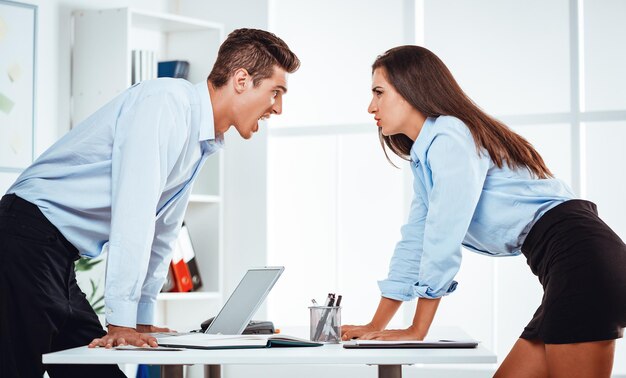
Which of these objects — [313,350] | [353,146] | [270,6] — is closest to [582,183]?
[353,146]

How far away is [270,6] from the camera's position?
4.34 metres

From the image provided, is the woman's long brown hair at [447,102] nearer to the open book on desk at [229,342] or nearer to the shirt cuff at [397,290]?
the shirt cuff at [397,290]

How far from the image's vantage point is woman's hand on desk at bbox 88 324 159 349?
1.76 m

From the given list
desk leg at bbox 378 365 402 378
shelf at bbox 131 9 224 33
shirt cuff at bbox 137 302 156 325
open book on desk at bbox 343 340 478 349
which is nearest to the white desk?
open book on desk at bbox 343 340 478 349

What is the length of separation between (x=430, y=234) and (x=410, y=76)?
1.42 ft

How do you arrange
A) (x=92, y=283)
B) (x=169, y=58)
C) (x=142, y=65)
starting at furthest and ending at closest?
(x=169, y=58), (x=142, y=65), (x=92, y=283)

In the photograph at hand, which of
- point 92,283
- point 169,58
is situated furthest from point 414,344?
point 169,58

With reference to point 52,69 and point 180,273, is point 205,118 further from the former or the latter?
point 180,273

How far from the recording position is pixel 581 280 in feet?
6.16

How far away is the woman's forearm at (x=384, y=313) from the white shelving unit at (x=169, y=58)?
184 centimetres

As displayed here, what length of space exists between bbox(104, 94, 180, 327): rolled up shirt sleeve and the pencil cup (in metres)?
0.40

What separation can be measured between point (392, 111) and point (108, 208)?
0.74 m

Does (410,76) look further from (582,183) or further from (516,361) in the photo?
(582,183)

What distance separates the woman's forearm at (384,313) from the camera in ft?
7.14
